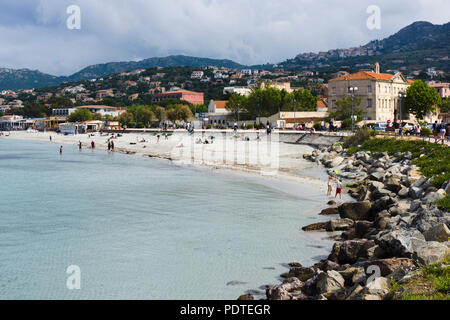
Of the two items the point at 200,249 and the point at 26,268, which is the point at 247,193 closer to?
the point at 200,249

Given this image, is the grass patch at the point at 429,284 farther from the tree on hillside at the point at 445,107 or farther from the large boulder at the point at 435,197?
the tree on hillside at the point at 445,107

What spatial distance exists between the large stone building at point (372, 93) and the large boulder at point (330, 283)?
229ft

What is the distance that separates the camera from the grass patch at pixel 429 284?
755 cm

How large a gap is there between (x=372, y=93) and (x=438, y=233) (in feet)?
230

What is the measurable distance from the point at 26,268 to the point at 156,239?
14.9 feet

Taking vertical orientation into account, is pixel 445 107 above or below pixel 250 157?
above

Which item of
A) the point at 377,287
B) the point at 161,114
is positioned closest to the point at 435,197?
the point at 377,287

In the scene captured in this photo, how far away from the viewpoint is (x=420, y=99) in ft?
253

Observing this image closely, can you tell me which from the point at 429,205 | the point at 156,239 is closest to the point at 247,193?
the point at 156,239

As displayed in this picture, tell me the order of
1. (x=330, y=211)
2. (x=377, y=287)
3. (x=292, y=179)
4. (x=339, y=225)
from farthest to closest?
(x=292, y=179), (x=330, y=211), (x=339, y=225), (x=377, y=287)

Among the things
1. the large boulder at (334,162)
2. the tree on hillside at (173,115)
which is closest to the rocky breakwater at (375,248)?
the large boulder at (334,162)

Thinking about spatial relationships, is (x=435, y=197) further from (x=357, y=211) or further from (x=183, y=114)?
(x=183, y=114)

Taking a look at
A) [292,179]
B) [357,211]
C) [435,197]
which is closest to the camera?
[435,197]
